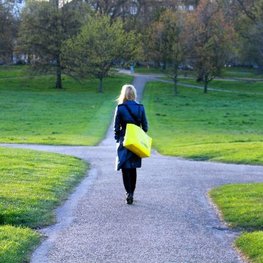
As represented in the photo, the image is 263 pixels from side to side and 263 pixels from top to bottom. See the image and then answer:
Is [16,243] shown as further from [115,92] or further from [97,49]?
[97,49]

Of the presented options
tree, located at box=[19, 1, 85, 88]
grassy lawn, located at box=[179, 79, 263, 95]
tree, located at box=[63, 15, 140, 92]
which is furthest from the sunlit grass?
tree, located at box=[19, 1, 85, 88]

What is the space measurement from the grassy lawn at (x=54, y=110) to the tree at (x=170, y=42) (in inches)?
259

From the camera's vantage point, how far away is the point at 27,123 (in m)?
37.3

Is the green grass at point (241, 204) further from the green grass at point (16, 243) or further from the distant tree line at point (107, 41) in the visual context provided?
the distant tree line at point (107, 41)

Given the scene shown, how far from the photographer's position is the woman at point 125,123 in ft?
36.0

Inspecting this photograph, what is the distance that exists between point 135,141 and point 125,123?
51cm

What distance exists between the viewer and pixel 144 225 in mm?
8922

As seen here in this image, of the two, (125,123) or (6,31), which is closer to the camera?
(125,123)

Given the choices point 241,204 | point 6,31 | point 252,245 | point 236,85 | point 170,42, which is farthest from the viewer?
point 6,31

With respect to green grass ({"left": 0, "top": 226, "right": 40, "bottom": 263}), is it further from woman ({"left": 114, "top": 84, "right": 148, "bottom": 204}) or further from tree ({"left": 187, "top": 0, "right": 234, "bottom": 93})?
tree ({"left": 187, "top": 0, "right": 234, "bottom": 93})

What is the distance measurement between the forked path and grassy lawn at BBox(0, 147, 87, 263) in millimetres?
230

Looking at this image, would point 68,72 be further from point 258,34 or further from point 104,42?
point 258,34

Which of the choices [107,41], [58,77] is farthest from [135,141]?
[58,77]

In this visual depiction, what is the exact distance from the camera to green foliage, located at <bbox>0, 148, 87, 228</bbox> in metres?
9.34
